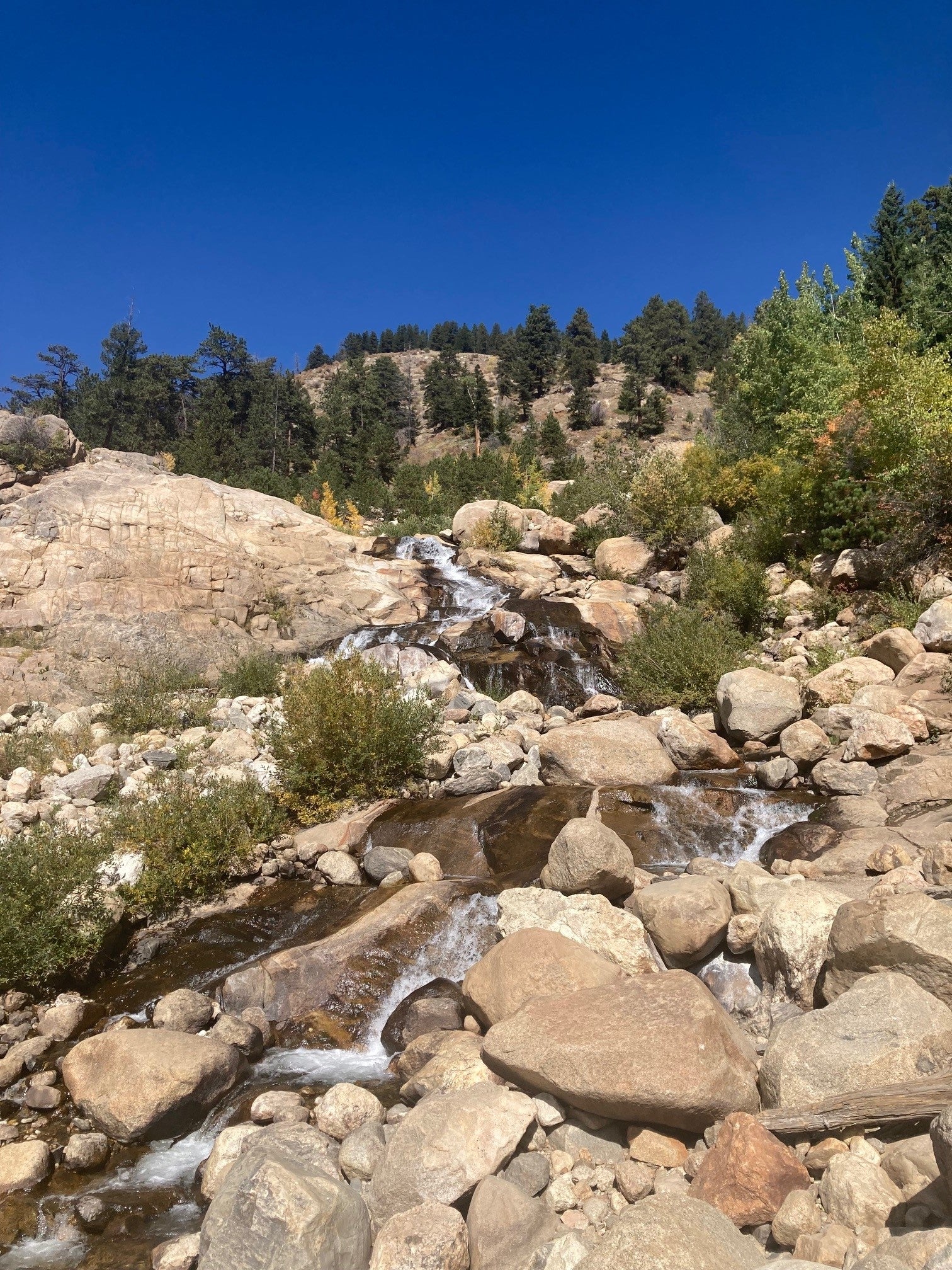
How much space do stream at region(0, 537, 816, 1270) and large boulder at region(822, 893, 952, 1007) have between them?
10.4 feet

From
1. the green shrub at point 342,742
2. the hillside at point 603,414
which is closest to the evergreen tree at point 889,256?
the hillside at point 603,414

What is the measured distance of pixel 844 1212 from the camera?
342cm

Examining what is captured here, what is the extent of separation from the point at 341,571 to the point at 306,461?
1171 inches

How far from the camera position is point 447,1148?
13.6 feet

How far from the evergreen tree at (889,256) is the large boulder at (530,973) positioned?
108 feet

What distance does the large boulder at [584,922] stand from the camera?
19.3 ft

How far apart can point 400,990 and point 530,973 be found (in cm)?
170

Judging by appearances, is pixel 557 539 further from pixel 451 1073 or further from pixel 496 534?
pixel 451 1073

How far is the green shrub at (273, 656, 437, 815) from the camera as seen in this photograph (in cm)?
967

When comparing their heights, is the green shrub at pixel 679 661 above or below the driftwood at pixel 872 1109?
above

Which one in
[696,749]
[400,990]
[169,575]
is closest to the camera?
[400,990]

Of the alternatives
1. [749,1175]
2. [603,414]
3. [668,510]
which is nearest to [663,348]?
[603,414]

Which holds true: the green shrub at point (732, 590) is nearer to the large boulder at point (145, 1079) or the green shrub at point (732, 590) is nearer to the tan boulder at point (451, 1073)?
the tan boulder at point (451, 1073)

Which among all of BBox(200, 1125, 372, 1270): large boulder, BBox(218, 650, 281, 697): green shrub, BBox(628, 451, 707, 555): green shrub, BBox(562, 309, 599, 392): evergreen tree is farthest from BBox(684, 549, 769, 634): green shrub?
BBox(562, 309, 599, 392): evergreen tree
